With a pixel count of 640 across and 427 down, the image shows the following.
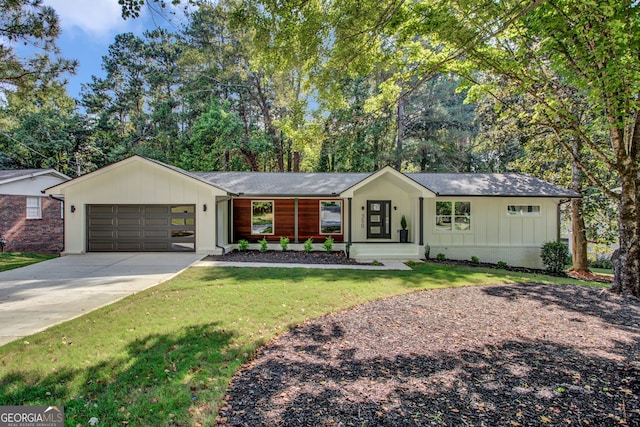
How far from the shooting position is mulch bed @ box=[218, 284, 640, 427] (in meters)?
2.93

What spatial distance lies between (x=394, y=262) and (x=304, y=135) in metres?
5.60

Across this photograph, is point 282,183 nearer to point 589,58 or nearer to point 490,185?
point 490,185

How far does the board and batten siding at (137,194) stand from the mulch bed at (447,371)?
8.72 m

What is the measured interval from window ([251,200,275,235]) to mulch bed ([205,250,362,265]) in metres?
1.25

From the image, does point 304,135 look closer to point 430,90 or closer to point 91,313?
point 91,313

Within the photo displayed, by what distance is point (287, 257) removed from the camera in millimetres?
12617

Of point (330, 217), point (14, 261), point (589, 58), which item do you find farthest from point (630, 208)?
point (14, 261)

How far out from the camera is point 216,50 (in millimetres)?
24438

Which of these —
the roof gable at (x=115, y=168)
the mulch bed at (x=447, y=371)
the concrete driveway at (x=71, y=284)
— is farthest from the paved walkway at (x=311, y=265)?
the mulch bed at (x=447, y=371)

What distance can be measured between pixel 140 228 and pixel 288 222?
6030mm

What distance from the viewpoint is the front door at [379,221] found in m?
14.9

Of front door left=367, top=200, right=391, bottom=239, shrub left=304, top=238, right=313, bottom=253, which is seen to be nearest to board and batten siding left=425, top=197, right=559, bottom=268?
front door left=367, top=200, right=391, bottom=239

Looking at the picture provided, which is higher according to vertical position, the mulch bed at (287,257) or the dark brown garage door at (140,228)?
the dark brown garage door at (140,228)

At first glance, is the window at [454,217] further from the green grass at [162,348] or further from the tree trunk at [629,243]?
the green grass at [162,348]
